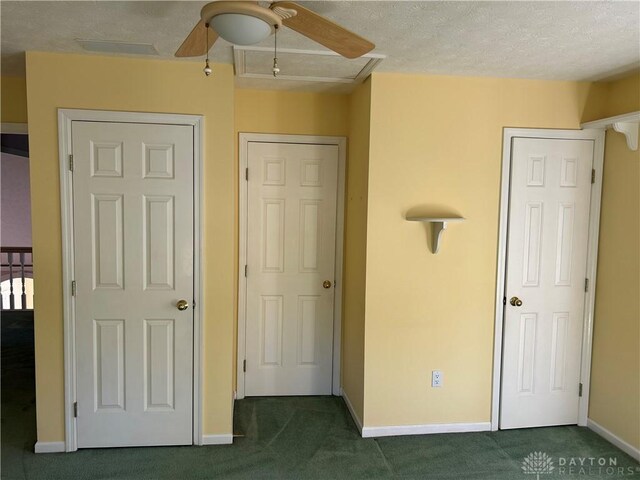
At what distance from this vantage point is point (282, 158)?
344 centimetres

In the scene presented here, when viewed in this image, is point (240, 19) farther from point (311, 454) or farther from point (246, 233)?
point (311, 454)

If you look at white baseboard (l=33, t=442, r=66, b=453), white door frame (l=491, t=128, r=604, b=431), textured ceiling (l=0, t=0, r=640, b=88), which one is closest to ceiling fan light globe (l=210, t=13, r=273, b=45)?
textured ceiling (l=0, t=0, r=640, b=88)

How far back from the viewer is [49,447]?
2.68 meters

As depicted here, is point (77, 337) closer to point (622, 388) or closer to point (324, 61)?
point (324, 61)

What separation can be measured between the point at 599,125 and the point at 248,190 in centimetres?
243

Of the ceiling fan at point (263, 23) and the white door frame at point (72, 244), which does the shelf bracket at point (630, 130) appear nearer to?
the ceiling fan at point (263, 23)

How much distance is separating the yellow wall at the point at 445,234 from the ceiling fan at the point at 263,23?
1.31m

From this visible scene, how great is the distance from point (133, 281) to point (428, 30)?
214 cm

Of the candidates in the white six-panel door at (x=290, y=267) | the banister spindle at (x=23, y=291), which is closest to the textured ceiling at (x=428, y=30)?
the white six-panel door at (x=290, y=267)

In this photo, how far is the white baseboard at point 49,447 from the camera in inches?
105

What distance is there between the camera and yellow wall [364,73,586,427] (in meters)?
2.87

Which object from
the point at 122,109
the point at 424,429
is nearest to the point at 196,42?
the point at 122,109

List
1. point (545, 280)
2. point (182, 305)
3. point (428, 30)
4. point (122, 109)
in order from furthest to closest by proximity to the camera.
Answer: point (545, 280) → point (182, 305) → point (122, 109) → point (428, 30)

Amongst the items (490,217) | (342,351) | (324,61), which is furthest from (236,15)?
(342,351)
